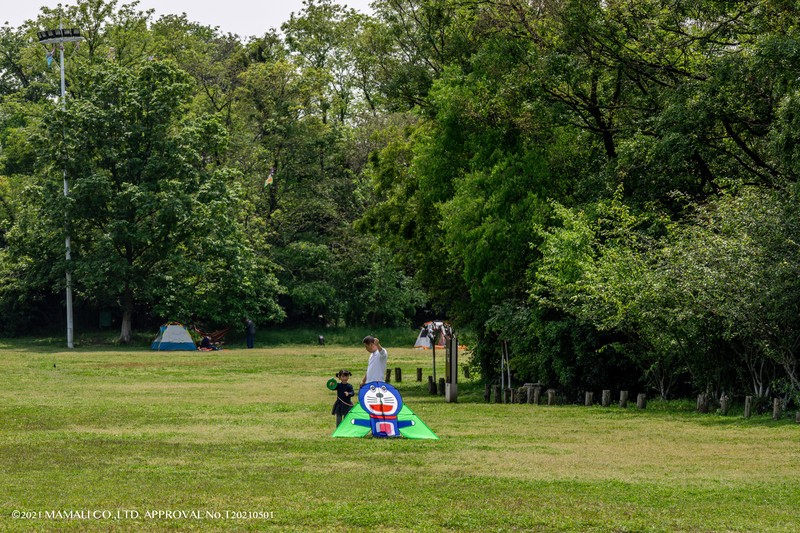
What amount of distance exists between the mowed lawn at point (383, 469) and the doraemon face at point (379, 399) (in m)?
0.70

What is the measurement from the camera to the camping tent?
57.2 m

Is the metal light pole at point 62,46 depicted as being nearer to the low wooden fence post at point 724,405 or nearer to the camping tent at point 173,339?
the camping tent at point 173,339

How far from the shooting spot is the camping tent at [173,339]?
57.2 meters

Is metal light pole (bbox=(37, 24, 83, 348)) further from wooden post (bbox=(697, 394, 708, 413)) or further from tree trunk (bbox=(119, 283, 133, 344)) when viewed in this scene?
wooden post (bbox=(697, 394, 708, 413))

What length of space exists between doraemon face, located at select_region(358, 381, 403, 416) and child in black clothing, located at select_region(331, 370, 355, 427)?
3.17 ft

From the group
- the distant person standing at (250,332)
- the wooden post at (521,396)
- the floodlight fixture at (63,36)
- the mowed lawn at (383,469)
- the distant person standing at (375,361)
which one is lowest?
the mowed lawn at (383,469)

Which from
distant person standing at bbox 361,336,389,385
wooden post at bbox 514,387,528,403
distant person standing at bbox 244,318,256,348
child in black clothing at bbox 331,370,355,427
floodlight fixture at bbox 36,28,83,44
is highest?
floodlight fixture at bbox 36,28,83,44

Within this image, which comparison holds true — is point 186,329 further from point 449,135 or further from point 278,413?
point 278,413

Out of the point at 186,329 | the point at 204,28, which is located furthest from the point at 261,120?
the point at 204,28

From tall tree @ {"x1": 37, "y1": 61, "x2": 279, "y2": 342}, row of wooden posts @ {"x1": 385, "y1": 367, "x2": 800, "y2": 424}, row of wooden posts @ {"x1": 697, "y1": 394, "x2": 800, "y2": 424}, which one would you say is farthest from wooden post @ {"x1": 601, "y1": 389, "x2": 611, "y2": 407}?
tall tree @ {"x1": 37, "y1": 61, "x2": 279, "y2": 342}

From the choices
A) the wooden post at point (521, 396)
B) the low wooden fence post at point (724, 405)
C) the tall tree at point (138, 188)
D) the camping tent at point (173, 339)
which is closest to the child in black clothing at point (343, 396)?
the low wooden fence post at point (724, 405)

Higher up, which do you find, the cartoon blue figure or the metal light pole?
the metal light pole

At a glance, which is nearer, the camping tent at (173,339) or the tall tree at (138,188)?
the camping tent at (173,339)

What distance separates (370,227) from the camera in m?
40.0
